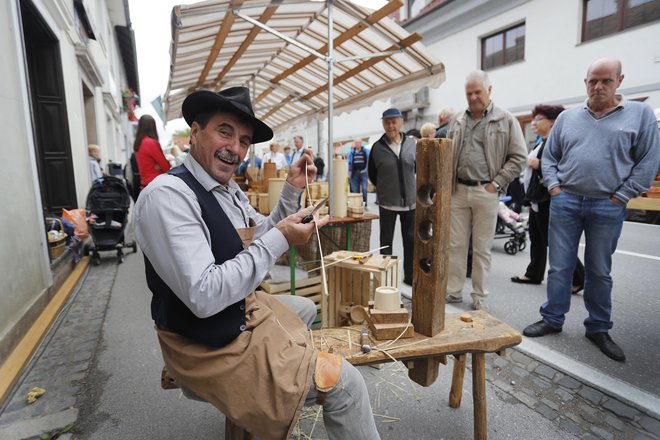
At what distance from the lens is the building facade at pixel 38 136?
2.96 meters

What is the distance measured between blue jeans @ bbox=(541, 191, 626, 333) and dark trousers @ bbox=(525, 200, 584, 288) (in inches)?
46.4

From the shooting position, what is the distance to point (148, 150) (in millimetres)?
4676

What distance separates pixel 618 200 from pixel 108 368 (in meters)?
3.87

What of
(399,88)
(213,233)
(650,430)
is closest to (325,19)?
(399,88)

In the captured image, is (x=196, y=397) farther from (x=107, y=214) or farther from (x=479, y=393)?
(x=107, y=214)

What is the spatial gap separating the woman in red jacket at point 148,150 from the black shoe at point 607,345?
15.8 ft

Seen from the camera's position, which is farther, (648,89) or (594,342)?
(648,89)

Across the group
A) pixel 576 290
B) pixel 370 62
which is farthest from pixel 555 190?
pixel 370 62

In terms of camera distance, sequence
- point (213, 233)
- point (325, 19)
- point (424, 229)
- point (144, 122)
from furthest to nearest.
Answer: point (144, 122) < point (325, 19) < point (424, 229) < point (213, 233)

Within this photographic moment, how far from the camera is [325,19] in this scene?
174 inches

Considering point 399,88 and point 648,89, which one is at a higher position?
point 648,89

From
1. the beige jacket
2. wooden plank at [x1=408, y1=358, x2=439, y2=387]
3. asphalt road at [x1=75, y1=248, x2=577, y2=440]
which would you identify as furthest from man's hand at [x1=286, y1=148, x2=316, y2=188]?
the beige jacket

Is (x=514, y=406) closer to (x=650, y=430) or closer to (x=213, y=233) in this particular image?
(x=650, y=430)

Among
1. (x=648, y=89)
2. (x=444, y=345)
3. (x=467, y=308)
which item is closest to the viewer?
(x=444, y=345)
